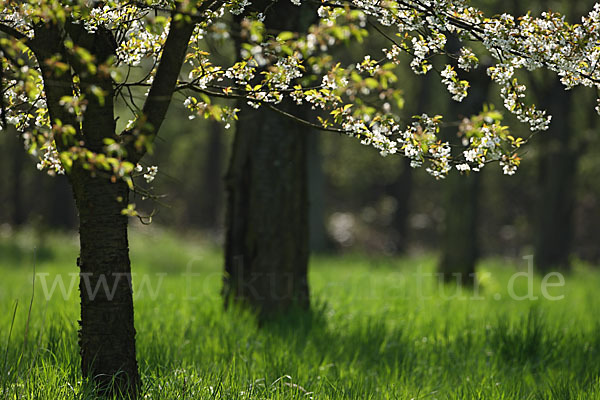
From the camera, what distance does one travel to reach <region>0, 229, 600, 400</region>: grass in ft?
13.7

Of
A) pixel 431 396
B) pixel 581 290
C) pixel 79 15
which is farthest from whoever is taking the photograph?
pixel 581 290

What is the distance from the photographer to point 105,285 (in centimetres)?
367

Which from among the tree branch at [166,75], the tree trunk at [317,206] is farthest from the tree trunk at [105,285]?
the tree trunk at [317,206]

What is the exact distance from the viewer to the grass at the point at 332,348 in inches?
165

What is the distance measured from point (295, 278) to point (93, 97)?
350cm

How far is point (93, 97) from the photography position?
12.0 ft

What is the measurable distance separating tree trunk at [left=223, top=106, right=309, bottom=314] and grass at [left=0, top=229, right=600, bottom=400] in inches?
10.9

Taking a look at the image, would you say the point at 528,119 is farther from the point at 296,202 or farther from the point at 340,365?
the point at 296,202

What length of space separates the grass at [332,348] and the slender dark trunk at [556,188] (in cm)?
558

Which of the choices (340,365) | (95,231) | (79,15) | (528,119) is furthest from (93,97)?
(340,365)

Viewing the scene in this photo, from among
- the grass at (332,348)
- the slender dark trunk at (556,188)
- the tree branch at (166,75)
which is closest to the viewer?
the tree branch at (166,75)

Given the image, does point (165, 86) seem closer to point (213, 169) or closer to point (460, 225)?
point (460, 225)

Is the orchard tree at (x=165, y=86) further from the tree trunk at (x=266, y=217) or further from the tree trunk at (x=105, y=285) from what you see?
the tree trunk at (x=266, y=217)

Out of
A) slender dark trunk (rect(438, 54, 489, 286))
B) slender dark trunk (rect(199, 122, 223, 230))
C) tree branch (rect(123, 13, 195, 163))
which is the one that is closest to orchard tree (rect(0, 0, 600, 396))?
tree branch (rect(123, 13, 195, 163))
